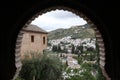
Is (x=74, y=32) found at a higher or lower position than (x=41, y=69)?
higher

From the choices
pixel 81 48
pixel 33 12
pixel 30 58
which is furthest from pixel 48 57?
pixel 81 48

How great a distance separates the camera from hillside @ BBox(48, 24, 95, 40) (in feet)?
208

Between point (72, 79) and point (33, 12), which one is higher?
point (33, 12)

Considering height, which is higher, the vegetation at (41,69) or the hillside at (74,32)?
the hillside at (74,32)

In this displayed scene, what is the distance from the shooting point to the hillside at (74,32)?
2491 inches

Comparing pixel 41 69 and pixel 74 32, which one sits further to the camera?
pixel 74 32

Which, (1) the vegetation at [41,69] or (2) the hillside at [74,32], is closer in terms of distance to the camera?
(1) the vegetation at [41,69]

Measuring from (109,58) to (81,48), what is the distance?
42185 millimetres

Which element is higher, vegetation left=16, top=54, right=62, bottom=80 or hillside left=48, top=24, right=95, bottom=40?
hillside left=48, top=24, right=95, bottom=40

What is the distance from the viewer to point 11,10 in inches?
160

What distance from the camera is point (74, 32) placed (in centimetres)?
6956

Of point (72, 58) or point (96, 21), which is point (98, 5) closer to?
point (96, 21)

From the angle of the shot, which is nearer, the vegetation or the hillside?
the vegetation

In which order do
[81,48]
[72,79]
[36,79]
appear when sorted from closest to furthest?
1. [36,79]
2. [72,79]
3. [81,48]
